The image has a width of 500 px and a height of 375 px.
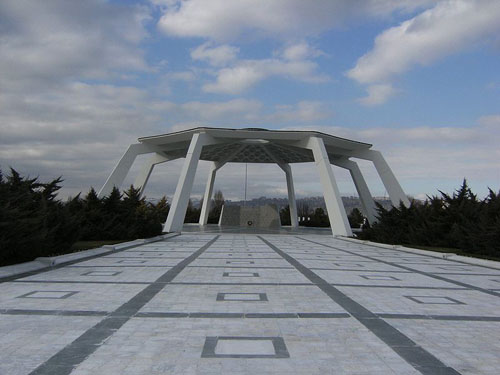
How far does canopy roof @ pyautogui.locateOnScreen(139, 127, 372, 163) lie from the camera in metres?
28.0

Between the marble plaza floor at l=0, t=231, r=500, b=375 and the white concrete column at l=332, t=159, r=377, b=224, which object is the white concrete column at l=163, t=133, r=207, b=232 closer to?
the white concrete column at l=332, t=159, r=377, b=224

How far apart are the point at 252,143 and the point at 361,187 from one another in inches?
421

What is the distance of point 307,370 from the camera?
3.34 metres

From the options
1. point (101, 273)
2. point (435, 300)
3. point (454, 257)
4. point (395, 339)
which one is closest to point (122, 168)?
point (101, 273)

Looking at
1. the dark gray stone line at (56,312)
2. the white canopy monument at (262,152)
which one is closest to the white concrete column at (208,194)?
the white canopy monument at (262,152)

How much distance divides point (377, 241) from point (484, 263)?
8.88 metres

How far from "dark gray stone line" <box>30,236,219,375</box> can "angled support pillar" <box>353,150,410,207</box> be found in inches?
1027

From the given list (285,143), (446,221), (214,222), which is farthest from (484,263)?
(214,222)

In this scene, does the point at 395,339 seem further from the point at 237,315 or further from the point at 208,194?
the point at 208,194

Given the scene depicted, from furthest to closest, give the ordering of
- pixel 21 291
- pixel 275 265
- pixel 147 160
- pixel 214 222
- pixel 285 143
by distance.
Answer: pixel 214 222
pixel 147 160
pixel 285 143
pixel 275 265
pixel 21 291

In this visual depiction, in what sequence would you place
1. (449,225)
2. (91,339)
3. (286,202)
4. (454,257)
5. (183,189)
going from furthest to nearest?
(286,202) < (183,189) < (449,225) < (454,257) < (91,339)

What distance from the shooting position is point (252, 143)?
34406mm

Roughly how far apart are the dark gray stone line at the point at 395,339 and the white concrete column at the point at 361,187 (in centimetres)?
2868

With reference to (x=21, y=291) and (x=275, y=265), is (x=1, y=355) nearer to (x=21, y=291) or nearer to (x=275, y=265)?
(x=21, y=291)
